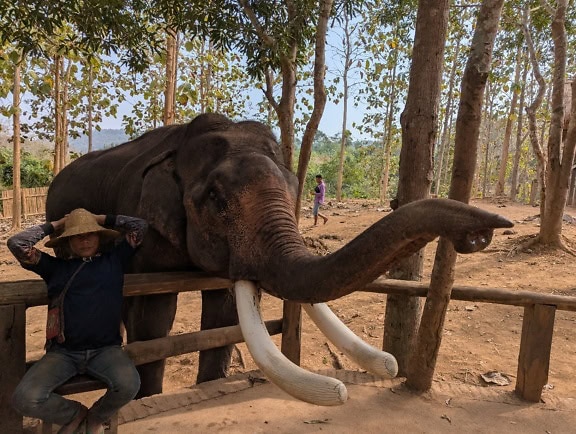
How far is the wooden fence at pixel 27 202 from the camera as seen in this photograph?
16.6 meters

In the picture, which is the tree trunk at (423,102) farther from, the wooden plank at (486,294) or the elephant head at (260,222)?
the elephant head at (260,222)

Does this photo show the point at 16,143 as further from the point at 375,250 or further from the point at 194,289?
the point at 375,250

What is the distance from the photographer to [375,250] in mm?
2047

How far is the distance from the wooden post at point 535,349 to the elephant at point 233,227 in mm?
2174

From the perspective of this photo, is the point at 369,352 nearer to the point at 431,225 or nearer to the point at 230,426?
the point at 431,225

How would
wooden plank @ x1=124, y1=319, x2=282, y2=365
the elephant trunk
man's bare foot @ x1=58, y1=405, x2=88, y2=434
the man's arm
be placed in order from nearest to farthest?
1. the elephant trunk
2. man's bare foot @ x1=58, y1=405, x2=88, y2=434
3. the man's arm
4. wooden plank @ x1=124, y1=319, x2=282, y2=365

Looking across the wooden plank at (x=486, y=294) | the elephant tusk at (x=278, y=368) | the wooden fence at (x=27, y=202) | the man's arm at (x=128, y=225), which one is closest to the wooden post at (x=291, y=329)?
the wooden plank at (x=486, y=294)

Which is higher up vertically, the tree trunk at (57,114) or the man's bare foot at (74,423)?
the tree trunk at (57,114)

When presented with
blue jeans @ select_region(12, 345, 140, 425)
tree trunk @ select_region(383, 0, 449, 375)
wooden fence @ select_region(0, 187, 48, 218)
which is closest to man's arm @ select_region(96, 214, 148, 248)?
blue jeans @ select_region(12, 345, 140, 425)

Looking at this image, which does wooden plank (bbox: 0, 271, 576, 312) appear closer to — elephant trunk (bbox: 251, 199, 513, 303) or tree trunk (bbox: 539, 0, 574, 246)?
elephant trunk (bbox: 251, 199, 513, 303)

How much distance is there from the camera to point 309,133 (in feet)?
22.3

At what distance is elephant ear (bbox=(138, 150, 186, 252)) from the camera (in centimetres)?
319

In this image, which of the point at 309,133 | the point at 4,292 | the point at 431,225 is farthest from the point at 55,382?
the point at 309,133

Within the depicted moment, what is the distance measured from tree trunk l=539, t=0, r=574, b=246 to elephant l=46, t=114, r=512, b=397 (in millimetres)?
7886
